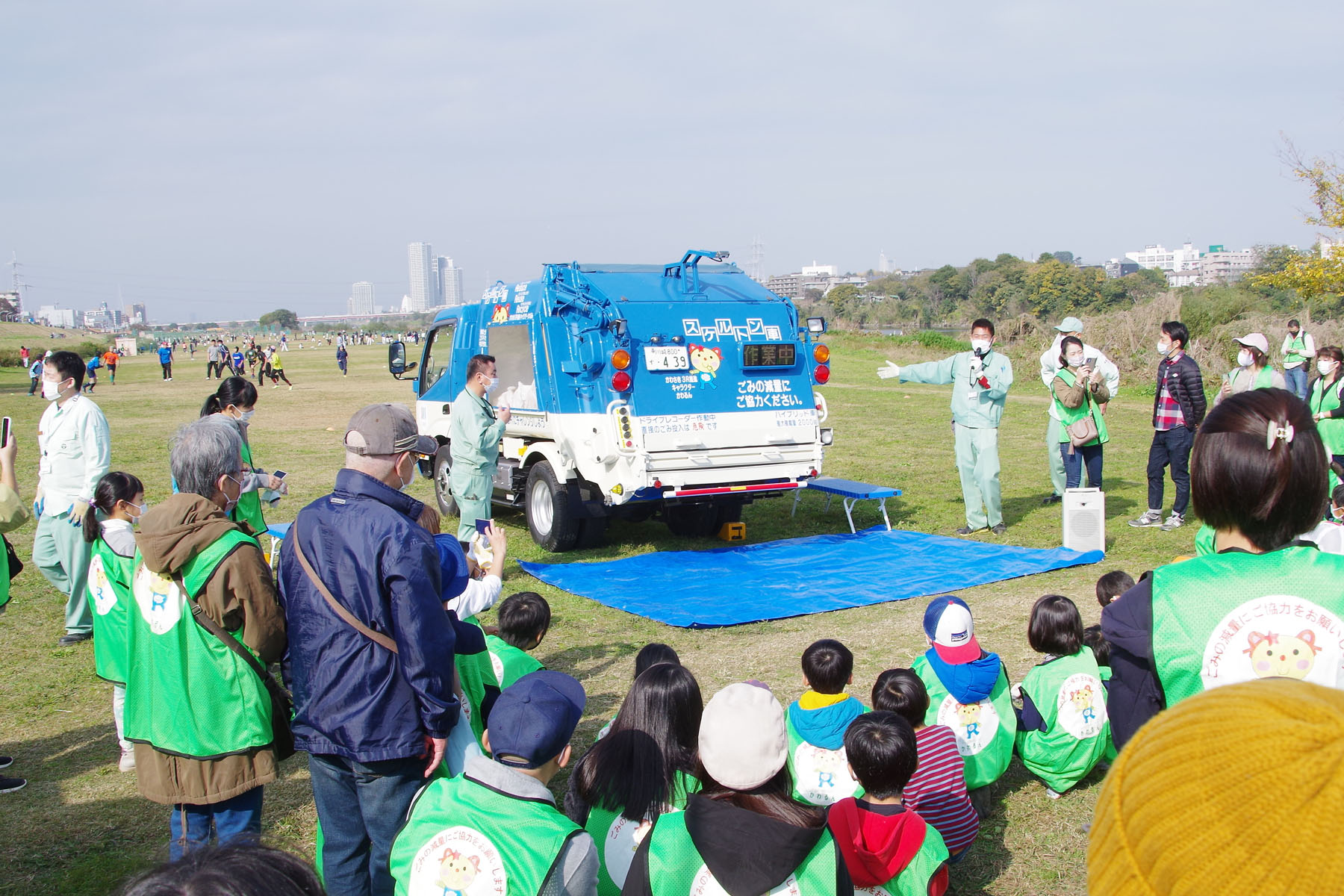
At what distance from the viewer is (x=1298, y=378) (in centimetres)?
1520

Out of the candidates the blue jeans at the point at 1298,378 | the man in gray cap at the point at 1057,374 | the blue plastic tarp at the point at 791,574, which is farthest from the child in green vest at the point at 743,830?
the blue jeans at the point at 1298,378

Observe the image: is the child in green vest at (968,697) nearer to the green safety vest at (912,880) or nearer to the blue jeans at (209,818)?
the green safety vest at (912,880)

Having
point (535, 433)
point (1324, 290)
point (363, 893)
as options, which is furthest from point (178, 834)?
point (1324, 290)

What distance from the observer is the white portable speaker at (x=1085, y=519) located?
913 cm

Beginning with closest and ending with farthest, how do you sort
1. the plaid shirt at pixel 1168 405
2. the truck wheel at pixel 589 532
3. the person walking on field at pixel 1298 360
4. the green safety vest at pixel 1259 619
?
the green safety vest at pixel 1259 619, the plaid shirt at pixel 1168 405, the truck wheel at pixel 589 532, the person walking on field at pixel 1298 360

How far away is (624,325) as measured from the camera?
9008 millimetres

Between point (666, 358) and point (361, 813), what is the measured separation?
6.51m

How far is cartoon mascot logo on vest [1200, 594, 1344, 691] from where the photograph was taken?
194 cm

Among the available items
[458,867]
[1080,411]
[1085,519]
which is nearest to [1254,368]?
[1080,411]

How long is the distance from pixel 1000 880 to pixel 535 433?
6935 mm

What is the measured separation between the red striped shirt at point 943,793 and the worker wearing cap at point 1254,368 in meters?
8.22

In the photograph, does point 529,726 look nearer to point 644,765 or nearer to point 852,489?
point 644,765

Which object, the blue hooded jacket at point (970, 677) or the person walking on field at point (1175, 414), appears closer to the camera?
the blue hooded jacket at point (970, 677)

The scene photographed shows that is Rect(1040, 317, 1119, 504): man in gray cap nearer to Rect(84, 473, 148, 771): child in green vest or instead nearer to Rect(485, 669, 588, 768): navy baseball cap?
Rect(485, 669, 588, 768): navy baseball cap
